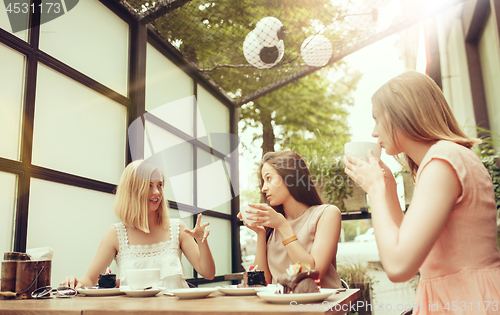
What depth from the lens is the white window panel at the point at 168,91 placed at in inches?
132

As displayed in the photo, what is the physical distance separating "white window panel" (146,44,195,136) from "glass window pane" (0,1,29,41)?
1.21 metres

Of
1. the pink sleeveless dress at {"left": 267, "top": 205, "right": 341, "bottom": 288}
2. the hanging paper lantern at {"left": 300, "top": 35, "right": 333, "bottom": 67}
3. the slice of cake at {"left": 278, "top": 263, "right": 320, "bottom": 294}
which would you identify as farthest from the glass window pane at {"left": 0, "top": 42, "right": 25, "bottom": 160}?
the hanging paper lantern at {"left": 300, "top": 35, "right": 333, "bottom": 67}

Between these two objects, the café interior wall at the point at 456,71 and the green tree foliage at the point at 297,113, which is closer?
the café interior wall at the point at 456,71

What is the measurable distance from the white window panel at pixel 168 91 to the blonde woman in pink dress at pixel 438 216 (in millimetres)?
2492

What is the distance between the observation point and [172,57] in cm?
376

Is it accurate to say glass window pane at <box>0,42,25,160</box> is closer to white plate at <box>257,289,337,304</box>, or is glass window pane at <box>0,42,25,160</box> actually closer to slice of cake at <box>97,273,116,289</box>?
slice of cake at <box>97,273,116,289</box>

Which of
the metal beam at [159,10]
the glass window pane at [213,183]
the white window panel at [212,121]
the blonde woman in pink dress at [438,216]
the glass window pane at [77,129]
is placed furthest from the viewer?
the white window panel at [212,121]

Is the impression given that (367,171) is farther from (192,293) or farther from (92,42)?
(92,42)

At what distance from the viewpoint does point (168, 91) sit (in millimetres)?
3648

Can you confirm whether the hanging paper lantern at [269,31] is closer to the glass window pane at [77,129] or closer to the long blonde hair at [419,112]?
the glass window pane at [77,129]

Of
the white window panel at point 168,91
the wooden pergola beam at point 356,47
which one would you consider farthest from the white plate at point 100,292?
the wooden pergola beam at point 356,47

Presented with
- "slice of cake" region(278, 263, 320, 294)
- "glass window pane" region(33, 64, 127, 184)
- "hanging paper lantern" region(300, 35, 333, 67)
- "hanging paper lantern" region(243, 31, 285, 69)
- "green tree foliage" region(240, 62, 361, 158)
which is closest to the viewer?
"slice of cake" region(278, 263, 320, 294)

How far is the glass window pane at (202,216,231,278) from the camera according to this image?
424cm

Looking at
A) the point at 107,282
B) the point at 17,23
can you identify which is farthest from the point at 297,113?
the point at 107,282
